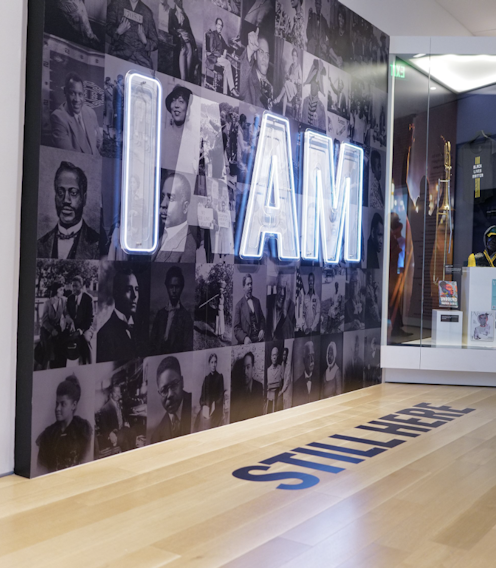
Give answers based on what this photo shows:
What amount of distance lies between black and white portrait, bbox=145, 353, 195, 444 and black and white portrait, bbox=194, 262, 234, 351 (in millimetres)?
170

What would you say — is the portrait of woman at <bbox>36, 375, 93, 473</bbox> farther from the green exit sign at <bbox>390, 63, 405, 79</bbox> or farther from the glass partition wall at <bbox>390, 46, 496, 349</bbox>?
the green exit sign at <bbox>390, 63, 405, 79</bbox>

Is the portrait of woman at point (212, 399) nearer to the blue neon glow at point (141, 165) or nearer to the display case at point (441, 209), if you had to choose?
the blue neon glow at point (141, 165)

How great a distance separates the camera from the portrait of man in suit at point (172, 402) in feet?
11.2

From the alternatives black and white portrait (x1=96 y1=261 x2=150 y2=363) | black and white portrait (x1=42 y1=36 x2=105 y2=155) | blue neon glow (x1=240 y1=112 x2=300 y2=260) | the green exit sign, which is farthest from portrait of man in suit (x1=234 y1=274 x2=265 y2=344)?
the green exit sign

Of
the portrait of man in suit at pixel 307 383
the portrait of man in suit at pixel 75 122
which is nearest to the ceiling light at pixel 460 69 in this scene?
the portrait of man in suit at pixel 307 383

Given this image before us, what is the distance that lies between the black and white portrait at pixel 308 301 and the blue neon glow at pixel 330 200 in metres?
0.12

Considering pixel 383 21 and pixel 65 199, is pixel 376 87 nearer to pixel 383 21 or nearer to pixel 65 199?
pixel 383 21

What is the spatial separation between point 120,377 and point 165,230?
30.8 inches

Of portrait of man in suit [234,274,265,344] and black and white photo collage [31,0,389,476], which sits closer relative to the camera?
black and white photo collage [31,0,389,476]

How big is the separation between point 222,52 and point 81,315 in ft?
5.82

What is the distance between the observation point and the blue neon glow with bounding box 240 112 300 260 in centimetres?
403

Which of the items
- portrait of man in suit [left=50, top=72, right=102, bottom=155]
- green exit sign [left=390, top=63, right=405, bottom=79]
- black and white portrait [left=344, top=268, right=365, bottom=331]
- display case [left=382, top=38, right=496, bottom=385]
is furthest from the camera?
green exit sign [left=390, top=63, right=405, bottom=79]

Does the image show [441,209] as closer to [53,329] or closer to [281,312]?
[281,312]

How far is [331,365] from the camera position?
4898mm
